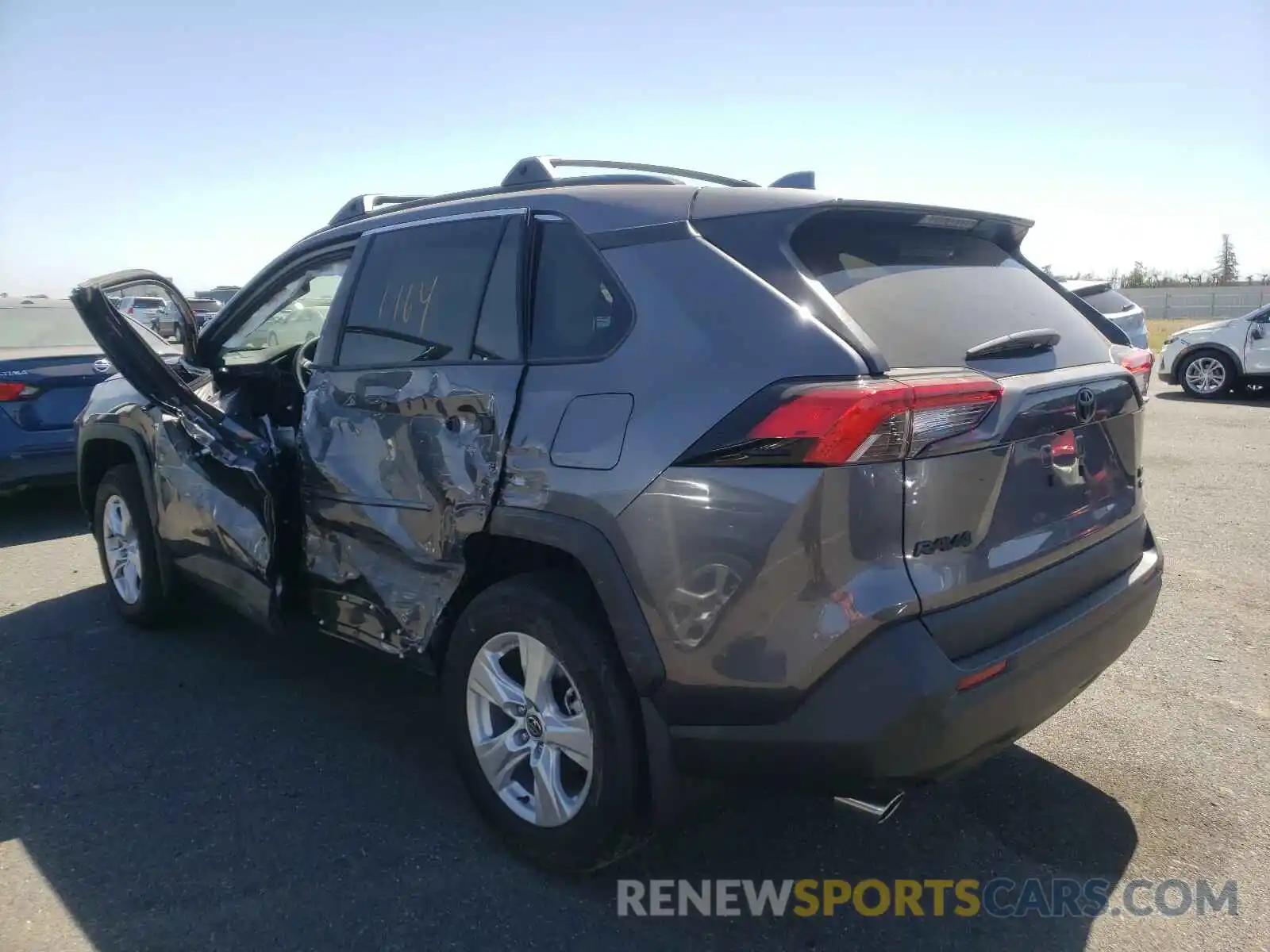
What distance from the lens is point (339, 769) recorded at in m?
3.48

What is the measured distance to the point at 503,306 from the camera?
3021 mm

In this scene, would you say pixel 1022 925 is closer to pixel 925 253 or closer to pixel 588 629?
pixel 588 629

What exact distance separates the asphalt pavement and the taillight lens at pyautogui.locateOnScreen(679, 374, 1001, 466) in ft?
3.06

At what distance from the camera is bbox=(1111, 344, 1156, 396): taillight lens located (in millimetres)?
2977

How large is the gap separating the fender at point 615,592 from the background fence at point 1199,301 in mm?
49224

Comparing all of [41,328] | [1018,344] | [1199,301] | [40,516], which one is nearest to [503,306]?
[1018,344]

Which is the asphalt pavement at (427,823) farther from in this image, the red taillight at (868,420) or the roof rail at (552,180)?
the roof rail at (552,180)

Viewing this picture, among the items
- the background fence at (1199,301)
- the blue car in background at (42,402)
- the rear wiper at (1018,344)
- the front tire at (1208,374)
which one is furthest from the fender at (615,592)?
the background fence at (1199,301)

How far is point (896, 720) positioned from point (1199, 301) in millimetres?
52813

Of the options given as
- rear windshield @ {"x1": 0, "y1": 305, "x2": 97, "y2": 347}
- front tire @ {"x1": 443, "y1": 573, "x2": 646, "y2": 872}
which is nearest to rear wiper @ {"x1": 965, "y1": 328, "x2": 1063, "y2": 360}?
Answer: front tire @ {"x1": 443, "y1": 573, "x2": 646, "y2": 872}

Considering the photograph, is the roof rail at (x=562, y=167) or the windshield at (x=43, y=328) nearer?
the roof rail at (x=562, y=167)

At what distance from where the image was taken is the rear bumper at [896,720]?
2182mm

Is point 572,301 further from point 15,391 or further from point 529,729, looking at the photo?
Result: point 15,391

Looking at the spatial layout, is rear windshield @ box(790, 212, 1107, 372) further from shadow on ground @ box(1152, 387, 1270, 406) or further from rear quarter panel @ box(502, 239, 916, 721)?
shadow on ground @ box(1152, 387, 1270, 406)
